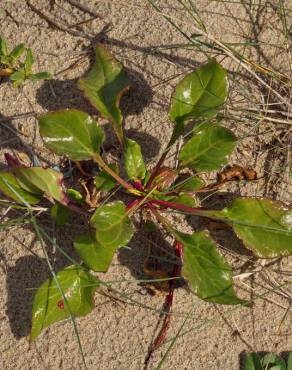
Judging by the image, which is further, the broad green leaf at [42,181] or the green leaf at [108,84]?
the green leaf at [108,84]

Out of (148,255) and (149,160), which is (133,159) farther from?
(148,255)

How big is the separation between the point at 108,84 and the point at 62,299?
519mm

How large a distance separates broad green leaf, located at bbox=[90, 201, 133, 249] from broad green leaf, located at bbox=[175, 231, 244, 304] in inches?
5.2

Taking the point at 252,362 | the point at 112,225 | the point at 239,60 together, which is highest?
the point at 239,60

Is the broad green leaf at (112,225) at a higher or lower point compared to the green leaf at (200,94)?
lower

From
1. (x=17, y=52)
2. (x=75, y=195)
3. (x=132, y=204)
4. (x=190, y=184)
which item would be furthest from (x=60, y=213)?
(x=17, y=52)

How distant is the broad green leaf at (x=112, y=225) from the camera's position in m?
1.28

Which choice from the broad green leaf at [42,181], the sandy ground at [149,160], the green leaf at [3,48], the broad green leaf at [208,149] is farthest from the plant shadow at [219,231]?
the green leaf at [3,48]

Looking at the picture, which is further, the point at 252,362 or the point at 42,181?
the point at 252,362

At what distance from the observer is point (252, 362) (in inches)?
55.3

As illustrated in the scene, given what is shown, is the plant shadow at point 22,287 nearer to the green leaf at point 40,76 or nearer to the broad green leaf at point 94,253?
the broad green leaf at point 94,253

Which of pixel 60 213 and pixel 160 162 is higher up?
pixel 160 162

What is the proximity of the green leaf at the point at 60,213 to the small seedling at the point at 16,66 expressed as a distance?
328mm

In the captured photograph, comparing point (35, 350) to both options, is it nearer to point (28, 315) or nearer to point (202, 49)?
point (28, 315)
